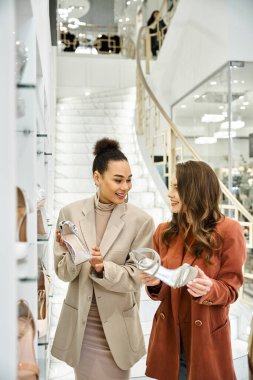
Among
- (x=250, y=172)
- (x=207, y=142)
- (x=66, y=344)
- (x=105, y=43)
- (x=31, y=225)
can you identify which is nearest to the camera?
(x=31, y=225)

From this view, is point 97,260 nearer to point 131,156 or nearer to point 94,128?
point 131,156

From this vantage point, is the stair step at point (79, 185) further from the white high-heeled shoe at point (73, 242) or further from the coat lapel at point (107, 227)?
the white high-heeled shoe at point (73, 242)

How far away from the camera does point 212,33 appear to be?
5914 mm

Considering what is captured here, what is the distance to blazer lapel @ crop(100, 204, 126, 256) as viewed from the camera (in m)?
2.03

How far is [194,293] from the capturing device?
1.68 m

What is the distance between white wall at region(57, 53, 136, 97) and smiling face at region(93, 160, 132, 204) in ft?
28.6

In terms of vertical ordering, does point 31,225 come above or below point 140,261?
above

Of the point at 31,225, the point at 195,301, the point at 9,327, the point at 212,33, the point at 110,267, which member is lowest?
the point at 195,301

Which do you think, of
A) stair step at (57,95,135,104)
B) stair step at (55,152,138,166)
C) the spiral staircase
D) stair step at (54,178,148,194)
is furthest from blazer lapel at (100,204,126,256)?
stair step at (57,95,135,104)

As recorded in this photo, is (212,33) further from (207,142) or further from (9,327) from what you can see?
(9,327)

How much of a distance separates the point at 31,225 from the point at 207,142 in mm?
5606

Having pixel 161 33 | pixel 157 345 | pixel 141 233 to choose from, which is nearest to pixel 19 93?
pixel 141 233

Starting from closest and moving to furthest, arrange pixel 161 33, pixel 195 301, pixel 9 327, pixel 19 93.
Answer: pixel 9 327 < pixel 19 93 < pixel 195 301 < pixel 161 33

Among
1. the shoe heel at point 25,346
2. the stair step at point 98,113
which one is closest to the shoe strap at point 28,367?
the shoe heel at point 25,346
